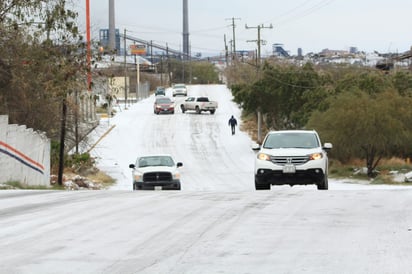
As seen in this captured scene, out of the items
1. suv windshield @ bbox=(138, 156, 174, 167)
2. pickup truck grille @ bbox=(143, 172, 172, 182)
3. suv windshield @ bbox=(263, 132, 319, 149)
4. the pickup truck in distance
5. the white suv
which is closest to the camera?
the white suv

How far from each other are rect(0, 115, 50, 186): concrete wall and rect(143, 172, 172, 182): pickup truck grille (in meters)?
4.38

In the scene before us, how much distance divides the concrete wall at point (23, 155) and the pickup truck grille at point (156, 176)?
4384 millimetres

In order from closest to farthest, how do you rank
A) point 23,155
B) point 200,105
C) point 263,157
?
point 263,157 < point 23,155 < point 200,105

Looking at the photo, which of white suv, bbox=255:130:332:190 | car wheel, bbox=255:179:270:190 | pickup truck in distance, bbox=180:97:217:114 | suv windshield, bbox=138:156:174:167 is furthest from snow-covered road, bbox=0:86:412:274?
pickup truck in distance, bbox=180:97:217:114

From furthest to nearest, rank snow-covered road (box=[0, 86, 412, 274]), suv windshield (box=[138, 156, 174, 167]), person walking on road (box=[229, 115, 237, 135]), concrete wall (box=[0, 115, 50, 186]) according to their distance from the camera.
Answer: person walking on road (box=[229, 115, 237, 135]), suv windshield (box=[138, 156, 174, 167]), concrete wall (box=[0, 115, 50, 186]), snow-covered road (box=[0, 86, 412, 274])

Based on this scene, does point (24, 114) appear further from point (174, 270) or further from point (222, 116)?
point (222, 116)

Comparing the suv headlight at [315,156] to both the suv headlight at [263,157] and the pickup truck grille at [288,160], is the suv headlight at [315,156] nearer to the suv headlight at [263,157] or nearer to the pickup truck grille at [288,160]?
Answer: the pickup truck grille at [288,160]

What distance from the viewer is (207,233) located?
1036cm

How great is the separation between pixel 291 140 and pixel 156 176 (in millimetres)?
8203

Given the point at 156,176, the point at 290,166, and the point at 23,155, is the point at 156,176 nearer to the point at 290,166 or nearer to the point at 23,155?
the point at 23,155

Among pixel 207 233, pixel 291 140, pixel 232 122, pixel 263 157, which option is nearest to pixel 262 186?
pixel 263 157

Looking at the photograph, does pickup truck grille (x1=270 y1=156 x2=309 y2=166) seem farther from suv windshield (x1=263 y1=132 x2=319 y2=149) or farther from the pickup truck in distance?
the pickup truck in distance

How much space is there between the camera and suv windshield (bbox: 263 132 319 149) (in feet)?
69.9

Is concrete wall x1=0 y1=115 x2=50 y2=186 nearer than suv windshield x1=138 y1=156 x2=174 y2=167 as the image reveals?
Yes
